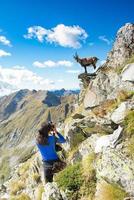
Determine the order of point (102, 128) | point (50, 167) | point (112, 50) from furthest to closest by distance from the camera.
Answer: point (112, 50)
point (102, 128)
point (50, 167)

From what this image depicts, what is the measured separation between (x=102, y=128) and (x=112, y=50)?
1792 cm

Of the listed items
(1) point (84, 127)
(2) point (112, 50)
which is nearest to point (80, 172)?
(1) point (84, 127)

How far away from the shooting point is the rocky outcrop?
107ft

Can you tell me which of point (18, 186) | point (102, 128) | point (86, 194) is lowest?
point (18, 186)

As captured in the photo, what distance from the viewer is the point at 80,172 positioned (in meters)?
15.3

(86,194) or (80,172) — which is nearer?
(86,194)

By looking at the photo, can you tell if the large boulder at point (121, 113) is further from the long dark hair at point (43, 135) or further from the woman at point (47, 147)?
the long dark hair at point (43, 135)

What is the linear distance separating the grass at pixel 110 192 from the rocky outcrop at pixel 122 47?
20.3 meters

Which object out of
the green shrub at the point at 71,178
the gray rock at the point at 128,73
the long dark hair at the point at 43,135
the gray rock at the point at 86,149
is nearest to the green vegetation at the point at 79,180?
the green shrub at the point at 71,178

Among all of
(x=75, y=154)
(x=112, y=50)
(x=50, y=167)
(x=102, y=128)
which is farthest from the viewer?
(x=112, y=50)

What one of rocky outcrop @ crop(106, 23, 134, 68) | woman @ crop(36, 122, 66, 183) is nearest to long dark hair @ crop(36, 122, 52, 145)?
woman @ crop(36, 122, 66, 183)

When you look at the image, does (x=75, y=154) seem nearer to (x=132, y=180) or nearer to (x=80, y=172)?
(x=80, y=172)

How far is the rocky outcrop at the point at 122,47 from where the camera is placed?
32500 mm

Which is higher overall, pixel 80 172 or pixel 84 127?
pixel 84 127
